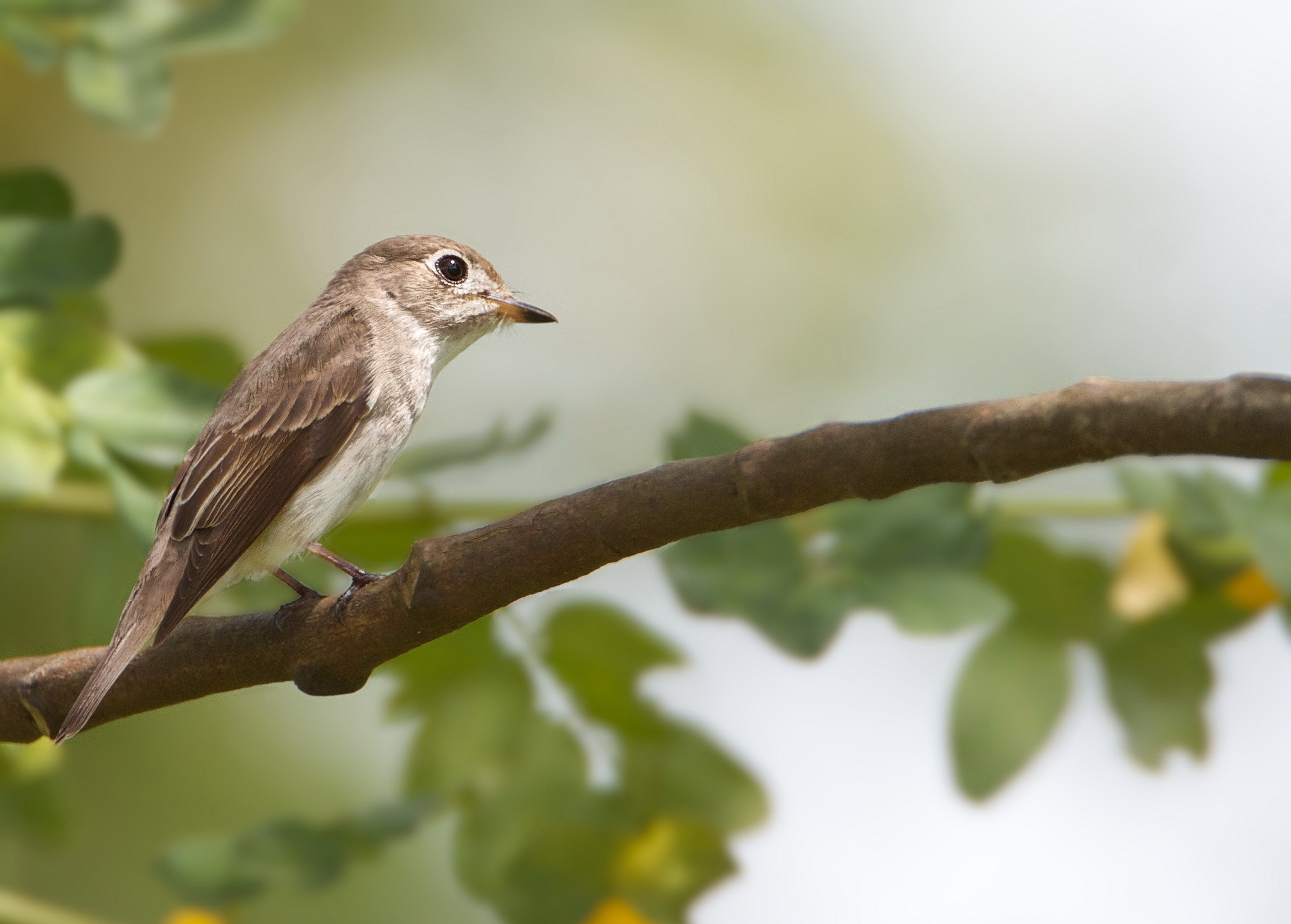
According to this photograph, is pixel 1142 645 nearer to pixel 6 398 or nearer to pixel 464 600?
pixel 464 600

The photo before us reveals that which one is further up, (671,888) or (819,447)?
(819,447)

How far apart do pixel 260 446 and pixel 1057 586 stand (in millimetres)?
1822

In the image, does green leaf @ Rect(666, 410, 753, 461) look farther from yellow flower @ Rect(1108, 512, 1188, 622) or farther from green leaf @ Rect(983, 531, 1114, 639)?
yellow flower @ Rect(1108, 512, 1188, 622)

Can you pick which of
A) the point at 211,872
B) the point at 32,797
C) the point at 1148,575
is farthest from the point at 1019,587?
the point at 32,797

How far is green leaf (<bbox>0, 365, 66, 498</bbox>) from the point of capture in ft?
8.15

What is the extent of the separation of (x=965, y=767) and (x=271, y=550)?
155 cm

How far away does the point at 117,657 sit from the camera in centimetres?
222

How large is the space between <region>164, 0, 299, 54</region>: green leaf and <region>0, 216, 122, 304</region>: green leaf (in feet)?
1.59

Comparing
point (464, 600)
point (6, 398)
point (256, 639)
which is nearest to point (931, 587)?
point (464, 600)

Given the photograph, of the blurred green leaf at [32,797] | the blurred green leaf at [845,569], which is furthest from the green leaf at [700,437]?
the blurred green leaf at [32,797]

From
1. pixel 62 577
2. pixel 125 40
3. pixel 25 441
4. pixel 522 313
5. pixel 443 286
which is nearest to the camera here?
pixel 25 441

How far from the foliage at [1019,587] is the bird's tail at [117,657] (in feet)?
3.30

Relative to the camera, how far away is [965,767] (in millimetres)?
2826

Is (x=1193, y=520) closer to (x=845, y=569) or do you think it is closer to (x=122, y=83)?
(x=845, y=569)
